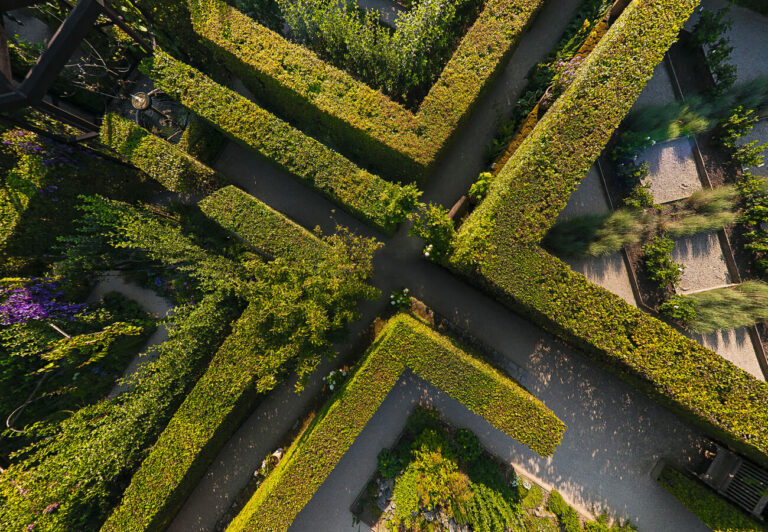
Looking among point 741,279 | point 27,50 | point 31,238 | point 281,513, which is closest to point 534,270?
point 741,279

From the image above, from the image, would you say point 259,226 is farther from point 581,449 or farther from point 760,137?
point 760,137

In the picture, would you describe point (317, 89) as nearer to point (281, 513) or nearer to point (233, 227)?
point (233, 227)

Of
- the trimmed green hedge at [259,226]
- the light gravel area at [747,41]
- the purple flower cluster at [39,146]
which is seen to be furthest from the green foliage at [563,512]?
the purple flower cluster at [39,146]

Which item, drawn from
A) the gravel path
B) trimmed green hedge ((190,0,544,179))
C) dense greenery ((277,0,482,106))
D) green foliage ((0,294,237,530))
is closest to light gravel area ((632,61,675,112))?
trimmed green hedge ((190,0,544,179))

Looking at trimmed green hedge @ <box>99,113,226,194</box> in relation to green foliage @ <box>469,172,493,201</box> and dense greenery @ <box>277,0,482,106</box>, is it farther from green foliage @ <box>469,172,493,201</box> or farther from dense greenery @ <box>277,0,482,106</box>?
green foliage @ <box>469,172,493,201</box>

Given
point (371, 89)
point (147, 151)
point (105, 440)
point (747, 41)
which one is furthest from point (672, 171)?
point (105, 440)
